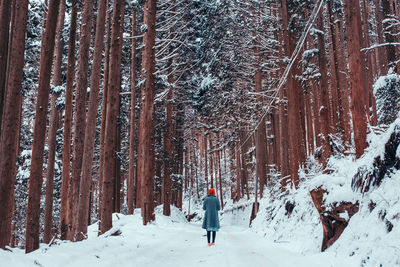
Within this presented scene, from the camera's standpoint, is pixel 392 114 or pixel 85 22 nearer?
pixel 392 114

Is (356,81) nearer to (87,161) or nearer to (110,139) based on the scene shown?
(110,139)

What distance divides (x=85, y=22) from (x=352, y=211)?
11012 millimetres

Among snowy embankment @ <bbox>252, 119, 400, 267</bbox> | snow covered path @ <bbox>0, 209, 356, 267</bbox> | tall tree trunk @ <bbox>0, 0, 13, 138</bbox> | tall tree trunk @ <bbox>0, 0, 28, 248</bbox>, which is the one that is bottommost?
snow covered path @ <bbox>0, 209, 356, 267</bbox>

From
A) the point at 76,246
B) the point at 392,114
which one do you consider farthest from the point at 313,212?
the point at 76,246

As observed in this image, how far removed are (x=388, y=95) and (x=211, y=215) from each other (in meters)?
6.94

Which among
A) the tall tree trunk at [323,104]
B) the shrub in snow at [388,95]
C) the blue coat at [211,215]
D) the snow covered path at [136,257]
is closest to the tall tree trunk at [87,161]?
the snow covered path at [136,257]

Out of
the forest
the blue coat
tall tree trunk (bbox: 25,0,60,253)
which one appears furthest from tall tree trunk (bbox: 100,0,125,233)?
the blue coat

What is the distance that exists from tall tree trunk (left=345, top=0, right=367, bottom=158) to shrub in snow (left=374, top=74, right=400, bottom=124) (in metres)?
1.76

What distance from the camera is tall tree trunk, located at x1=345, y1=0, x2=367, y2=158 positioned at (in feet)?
26.2

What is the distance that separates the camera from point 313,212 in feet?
30.3

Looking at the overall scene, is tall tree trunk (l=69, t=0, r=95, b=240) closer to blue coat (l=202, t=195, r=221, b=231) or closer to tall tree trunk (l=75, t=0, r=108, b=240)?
tall tree trunk (l=75, t=0, r=108, b=240)

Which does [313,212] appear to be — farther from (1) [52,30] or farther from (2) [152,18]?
(2) [152,18]

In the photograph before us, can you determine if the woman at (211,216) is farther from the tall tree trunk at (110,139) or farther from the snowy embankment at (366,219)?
the tall tree trunk at (110,139)

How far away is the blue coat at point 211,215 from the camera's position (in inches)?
424
